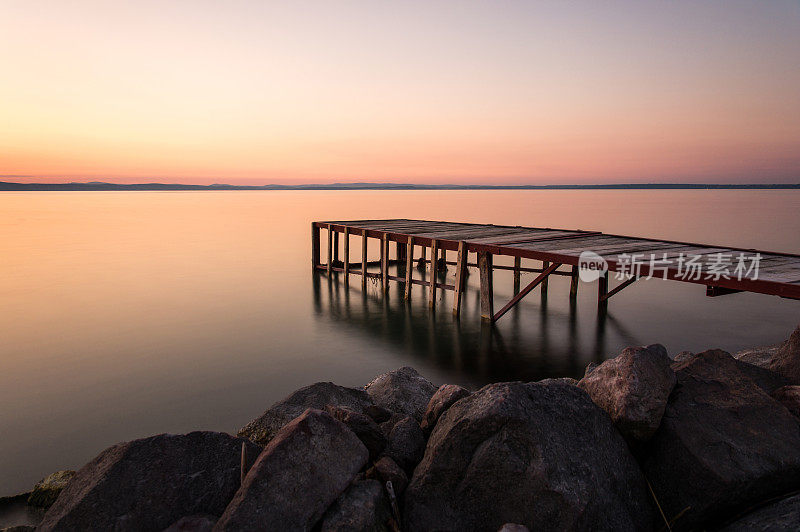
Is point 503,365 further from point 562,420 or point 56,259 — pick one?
point 56,259

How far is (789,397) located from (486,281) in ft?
25.1

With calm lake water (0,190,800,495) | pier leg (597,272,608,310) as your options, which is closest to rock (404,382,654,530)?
calm lake water (0,190,800,495)

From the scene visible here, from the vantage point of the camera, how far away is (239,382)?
30.9ft

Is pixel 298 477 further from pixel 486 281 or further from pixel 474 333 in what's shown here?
pixel 486 281

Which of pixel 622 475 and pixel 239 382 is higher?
pixel 622 475

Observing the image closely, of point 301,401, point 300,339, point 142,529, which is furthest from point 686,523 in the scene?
point 300,339

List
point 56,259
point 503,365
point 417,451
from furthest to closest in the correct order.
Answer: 1. point 56,259
2. point 503,365
3. point 417,451

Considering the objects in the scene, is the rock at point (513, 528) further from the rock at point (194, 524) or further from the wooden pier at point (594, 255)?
the wooden pier at point (594, 255)

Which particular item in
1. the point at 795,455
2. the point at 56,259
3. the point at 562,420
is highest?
the point at 562,420

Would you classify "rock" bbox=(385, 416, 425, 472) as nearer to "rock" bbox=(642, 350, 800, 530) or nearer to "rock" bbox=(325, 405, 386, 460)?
"rock" bbox=(325, 405, 386, 460)

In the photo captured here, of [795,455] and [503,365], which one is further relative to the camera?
[503,365]

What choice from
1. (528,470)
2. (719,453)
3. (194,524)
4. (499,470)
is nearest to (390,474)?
(499,470)

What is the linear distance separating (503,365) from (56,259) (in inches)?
920

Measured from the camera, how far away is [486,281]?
12367 millimetres
